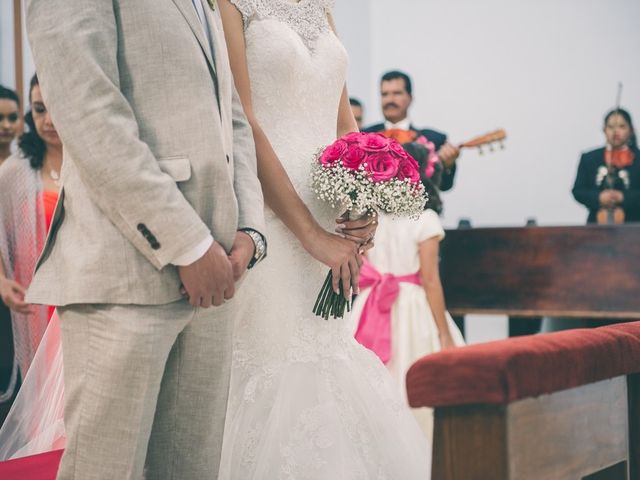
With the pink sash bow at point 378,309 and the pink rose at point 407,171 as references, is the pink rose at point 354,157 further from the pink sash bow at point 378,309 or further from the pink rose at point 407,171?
the pink sash bow at point 378,309

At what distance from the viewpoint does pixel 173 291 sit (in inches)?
63.4

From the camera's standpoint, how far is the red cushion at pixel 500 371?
130cm

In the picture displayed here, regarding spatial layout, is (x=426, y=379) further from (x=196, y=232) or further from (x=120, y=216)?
(x=120, y=216)

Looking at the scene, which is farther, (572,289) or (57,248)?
(572,289)

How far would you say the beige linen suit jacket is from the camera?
156 cm

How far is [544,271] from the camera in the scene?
4730mm

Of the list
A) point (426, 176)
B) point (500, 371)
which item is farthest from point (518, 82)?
point (500, 371)

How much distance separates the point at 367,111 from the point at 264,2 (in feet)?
22.9

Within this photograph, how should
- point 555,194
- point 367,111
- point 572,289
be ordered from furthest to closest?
point 367,111 < point 555,194 < point 572,289

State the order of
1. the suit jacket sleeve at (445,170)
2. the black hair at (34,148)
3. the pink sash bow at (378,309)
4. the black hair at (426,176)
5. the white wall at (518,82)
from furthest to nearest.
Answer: the white wall at (518,82), the suit jacket sleeve at (445,170), the black hair at (426,176), the pink sash bow at (378,309), the black hair at (34,148)

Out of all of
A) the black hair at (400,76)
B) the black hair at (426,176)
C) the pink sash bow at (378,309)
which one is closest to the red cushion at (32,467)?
the pink sash bow at (378,309)

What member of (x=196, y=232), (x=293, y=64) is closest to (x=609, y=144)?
(x=293, y=64)

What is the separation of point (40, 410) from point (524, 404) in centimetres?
139

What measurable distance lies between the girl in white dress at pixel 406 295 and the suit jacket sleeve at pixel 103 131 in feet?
8.52
